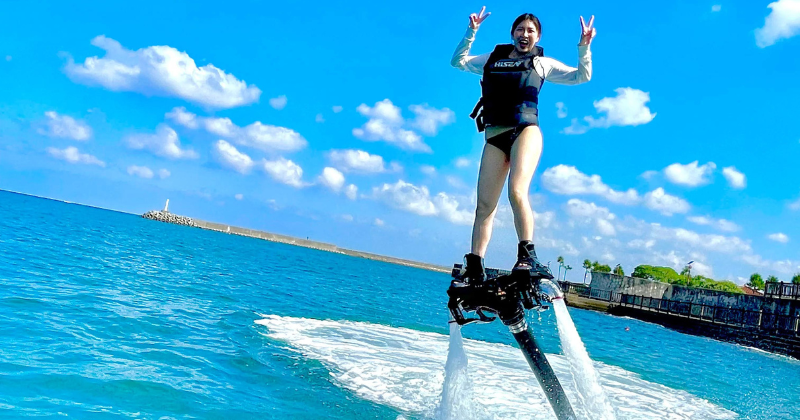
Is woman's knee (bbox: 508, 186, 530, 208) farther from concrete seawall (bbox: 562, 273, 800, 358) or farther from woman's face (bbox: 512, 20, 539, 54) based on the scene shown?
concrete seawall (bbox: 562, 273, 800, 358)

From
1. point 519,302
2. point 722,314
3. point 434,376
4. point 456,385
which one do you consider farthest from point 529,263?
point 722,314

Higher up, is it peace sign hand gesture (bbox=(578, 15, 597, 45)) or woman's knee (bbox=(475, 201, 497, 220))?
peace sign hand gesture (bbox=(578, 15, 597, 45))

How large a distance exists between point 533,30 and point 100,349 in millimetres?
8206

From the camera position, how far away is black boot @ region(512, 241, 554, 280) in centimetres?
425

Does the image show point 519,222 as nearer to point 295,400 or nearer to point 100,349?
point 295,400

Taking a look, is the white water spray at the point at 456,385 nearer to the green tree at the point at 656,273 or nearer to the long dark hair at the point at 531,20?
the long dark hair at the point at 531,20

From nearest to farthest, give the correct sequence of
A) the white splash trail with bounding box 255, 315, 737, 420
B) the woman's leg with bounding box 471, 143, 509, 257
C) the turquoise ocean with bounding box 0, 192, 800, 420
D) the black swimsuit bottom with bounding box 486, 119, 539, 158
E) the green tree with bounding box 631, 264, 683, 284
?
the black swimsuit bottom with bounding box 486, 119, 539, 158
the woman's leg with bounding box 471, 143, 509, 257
the turquoise ocean with bounding box 0, 192, 800, 420
the white splash trail with bounding box 255, 315, 737, 420
the green tree with bounding box 631, 264, 683, 284

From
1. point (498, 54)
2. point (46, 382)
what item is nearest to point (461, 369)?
point (498, 54)

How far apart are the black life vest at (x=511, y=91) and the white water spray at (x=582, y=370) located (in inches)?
64.8

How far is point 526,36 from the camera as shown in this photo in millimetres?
4820

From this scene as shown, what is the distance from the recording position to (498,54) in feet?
16.4

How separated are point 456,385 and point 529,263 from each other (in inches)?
80.5

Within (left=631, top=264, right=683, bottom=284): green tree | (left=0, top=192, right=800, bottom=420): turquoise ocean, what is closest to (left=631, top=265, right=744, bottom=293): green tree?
(left=631, top=264, right=683, bottom=284): green tree

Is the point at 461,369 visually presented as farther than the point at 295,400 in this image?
No
